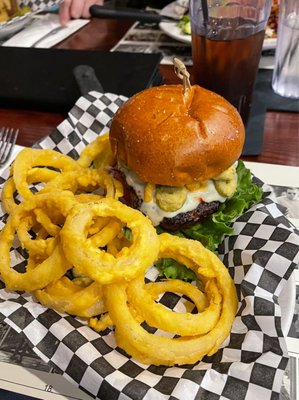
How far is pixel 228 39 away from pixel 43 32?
5.32 ft

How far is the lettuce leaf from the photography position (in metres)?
1.52

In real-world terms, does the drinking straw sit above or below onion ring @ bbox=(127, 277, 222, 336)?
above

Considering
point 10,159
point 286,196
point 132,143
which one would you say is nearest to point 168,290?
point 132,143

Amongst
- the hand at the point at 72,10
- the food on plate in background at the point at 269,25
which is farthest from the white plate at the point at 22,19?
the food on plate in background at the point at 269,25

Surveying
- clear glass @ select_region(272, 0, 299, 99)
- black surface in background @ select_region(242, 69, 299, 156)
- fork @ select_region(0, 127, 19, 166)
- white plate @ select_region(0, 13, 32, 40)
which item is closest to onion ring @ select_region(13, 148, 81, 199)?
fork @ select_region(0, 127, 19, 166)

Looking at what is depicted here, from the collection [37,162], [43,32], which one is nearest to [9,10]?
[43,32]

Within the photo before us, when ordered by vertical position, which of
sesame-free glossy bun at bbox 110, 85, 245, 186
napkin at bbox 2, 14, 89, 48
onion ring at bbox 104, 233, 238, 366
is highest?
sesame-free glossy bun at bbox 110, 85, 245, 186

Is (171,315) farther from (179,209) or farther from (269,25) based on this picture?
(269,25)

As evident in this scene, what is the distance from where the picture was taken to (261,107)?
7.73 ft

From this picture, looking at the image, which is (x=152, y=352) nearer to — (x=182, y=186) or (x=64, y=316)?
(x=64, y=316)

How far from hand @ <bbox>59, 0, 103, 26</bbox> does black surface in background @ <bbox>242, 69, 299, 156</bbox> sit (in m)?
1.45

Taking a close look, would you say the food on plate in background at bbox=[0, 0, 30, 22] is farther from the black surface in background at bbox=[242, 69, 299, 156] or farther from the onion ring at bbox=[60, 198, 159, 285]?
the onion ring at bbox=[60, 198, 159, 285]

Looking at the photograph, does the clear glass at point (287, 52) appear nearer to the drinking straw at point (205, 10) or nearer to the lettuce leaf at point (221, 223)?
the drinking straw at point (205, 10)

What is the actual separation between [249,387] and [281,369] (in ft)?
0.31
